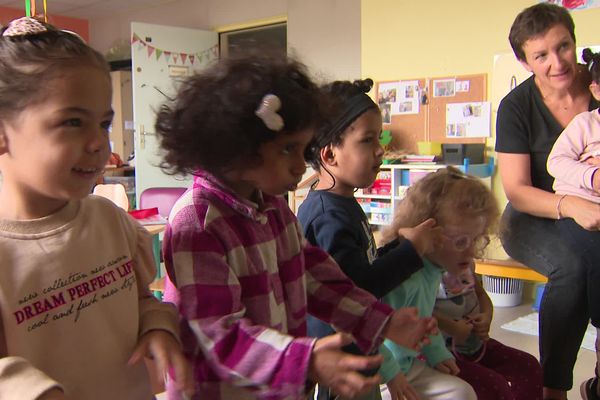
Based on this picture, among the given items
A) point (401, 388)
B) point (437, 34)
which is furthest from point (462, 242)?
point (437, 34)

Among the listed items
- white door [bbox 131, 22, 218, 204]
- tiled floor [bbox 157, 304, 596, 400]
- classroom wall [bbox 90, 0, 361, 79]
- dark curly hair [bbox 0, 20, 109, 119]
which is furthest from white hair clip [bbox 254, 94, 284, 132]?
white door [bbox 131, 22, 218, 204]

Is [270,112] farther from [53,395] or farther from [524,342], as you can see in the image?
[524,342]

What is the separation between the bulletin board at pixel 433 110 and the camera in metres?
3.66

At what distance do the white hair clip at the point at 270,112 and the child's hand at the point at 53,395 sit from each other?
465 millimetres

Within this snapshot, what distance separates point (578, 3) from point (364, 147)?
2471mm

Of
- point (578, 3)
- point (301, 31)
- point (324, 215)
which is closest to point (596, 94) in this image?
point (324, 215)

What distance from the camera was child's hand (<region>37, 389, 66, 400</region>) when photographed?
643mm

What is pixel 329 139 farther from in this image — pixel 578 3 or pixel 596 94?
pixel 578 3

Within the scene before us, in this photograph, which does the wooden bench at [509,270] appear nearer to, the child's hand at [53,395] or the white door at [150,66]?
the child's hand at [53,395]

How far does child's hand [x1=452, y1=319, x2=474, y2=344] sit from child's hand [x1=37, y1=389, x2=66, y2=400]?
1.04m

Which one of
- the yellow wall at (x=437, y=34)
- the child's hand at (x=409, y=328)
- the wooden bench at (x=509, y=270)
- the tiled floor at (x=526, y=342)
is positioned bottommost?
the tiled floor at (x=526, y=342)

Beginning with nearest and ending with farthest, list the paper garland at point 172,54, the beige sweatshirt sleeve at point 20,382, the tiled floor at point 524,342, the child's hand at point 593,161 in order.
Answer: the beige sweatshirt sleeve at point 20,382
the child's hand at point 593,161
the tiled floor at point 524,342
the paper garland at point 172,54

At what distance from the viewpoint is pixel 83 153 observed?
2.56 ft

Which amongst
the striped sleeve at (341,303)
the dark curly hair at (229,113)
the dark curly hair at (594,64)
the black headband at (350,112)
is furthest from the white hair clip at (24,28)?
the dark curly hair at (594,64)
